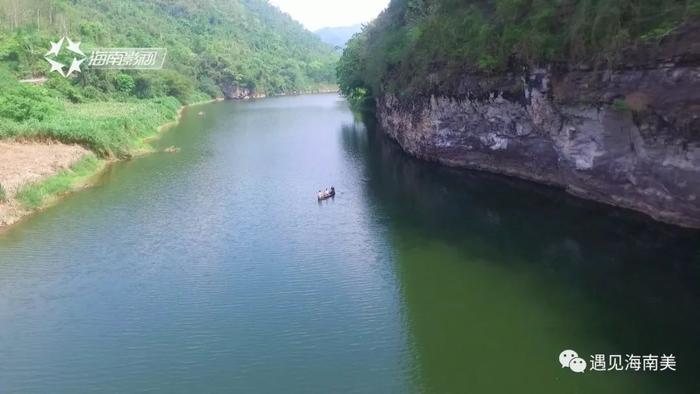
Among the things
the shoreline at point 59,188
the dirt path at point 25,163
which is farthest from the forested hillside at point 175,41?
the dirt path at point 25,163

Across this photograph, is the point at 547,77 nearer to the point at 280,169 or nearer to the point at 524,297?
the point at 524,297

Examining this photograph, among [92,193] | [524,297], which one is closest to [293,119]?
[92,193]

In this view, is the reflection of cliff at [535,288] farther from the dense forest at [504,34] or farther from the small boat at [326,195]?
the dense forest at [504,34]

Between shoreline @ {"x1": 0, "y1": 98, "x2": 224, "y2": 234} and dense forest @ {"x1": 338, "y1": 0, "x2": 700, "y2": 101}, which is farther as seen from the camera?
shoreline @ {"x1": 0, "y1": 98, "x2": 224, "y2": 234}

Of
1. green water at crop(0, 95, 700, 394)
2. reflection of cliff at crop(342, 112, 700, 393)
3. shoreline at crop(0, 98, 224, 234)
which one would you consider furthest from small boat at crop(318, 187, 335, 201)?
shoreline at crop(0, 98, 224, 234)

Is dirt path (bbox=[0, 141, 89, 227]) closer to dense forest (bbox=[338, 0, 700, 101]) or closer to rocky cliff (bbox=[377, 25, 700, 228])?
dense forest (bbox=[338, 0, 700, 101])

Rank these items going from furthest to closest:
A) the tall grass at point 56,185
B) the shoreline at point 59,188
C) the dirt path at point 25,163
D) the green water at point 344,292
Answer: the tall grass at point 56,185
the dirt path at point 25,163
the shoreline at point 59,188
the green water at point 344,292
